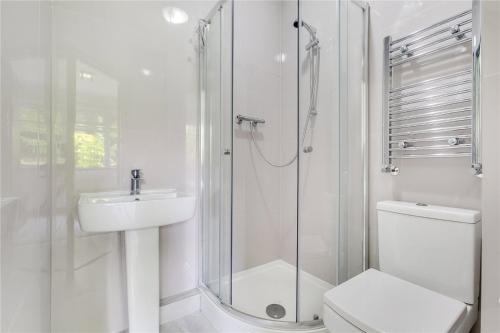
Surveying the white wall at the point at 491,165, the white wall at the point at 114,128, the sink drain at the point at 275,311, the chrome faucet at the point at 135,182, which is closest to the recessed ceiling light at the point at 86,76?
the white wall at the point at 114,128

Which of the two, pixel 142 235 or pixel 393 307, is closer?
pixel 393 307

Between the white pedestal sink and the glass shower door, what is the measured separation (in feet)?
1.26

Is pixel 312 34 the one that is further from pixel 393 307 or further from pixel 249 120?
pixel 393 307

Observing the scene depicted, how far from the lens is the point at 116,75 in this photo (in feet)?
4.58

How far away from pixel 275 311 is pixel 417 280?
0.82 meters

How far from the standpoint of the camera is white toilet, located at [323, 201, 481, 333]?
0.85 m

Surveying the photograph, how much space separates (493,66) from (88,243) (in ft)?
5.56

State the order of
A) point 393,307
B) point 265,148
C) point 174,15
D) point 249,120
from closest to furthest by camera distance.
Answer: point 393,307
point 174,15
point 249,120
point 265,148

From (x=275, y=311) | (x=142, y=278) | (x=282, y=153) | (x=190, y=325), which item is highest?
(x=282, y=153)

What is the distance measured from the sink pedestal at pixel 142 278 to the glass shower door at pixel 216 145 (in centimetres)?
44

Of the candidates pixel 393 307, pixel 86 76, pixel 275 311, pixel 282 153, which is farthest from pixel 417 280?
pixel 86 76

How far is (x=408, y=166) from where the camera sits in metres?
1.35

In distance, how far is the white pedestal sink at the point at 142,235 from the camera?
1122 mm

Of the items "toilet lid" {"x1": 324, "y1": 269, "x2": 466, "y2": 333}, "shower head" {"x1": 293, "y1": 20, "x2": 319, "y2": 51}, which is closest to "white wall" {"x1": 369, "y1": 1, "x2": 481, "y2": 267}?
"shower head" {"x1": 293, "y1": 20, "x2": 319, "y2": 51}
